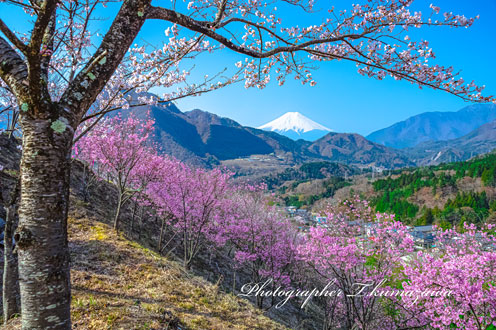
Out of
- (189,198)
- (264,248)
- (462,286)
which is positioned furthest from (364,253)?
(189,198)

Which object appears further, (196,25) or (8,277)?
(8,277)

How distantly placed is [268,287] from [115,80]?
14.4 meters

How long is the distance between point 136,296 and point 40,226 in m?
4.83

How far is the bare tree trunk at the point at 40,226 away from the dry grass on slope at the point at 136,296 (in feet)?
8.13

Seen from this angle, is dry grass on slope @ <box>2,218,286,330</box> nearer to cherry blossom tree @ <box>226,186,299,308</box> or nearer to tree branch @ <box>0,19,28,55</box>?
tree branch @ <box>0,19,28,55</box>

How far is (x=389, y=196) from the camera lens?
9894 centimetres

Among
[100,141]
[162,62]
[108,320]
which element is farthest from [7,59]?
[100,141]

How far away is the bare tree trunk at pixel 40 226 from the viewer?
2.29 meters

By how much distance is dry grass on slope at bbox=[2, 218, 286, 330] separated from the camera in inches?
189

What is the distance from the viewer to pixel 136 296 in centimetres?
633

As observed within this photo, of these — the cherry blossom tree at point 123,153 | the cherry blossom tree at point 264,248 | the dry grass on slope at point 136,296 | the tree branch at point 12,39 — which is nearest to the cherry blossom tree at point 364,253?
the dry grass on slope at point 136,296

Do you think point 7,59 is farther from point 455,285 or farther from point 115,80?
point 455,285

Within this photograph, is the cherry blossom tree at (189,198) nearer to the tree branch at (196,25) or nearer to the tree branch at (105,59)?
the tree branch at (196,25)

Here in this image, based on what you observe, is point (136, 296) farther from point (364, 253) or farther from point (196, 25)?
point (364, 253)
